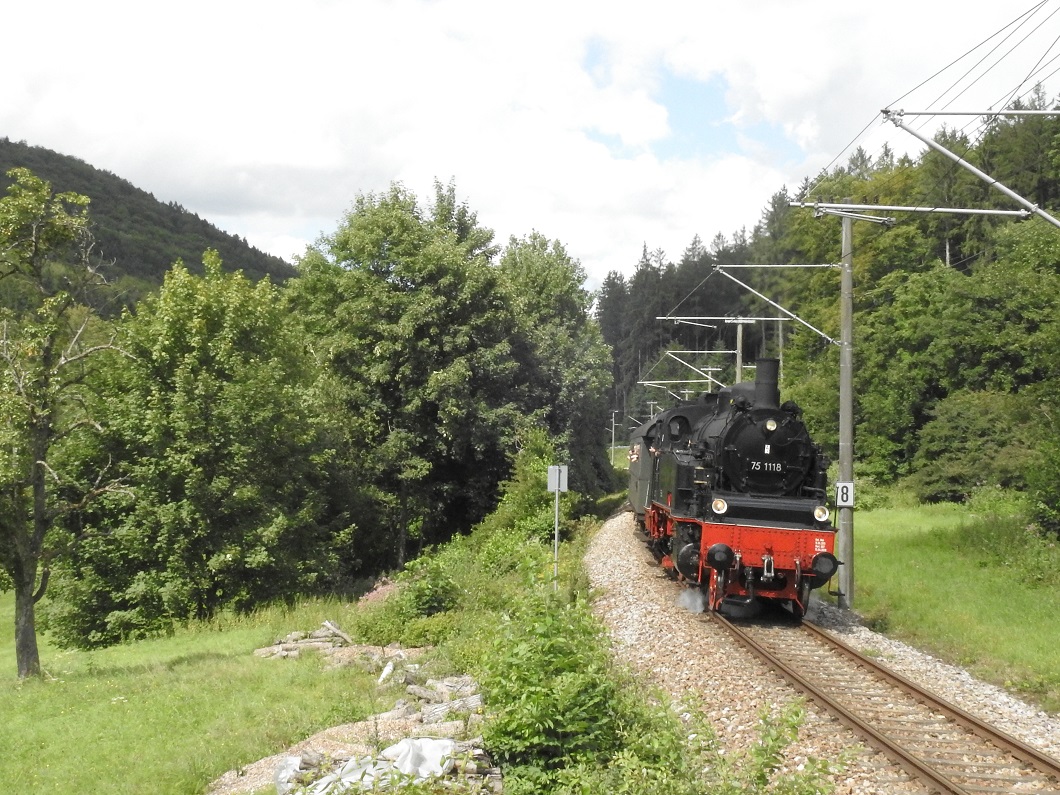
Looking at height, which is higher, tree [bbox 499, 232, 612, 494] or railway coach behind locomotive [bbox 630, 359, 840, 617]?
tree [bbox 499, 232, 612, 494]

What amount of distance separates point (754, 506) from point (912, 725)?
16.2 ft

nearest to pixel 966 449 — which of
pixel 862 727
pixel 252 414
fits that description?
pixel 252 414

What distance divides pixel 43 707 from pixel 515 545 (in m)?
11.5

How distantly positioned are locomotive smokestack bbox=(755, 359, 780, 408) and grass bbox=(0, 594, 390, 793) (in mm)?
7477

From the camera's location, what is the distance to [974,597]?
54.3 ft

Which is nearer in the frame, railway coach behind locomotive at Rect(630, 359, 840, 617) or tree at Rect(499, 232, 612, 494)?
railway coach behind locomotive at Rect(630, 359, 840, 617)

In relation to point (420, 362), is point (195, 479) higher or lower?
lower

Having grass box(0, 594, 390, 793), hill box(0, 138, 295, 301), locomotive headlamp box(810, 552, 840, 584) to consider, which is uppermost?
hill box(0, 138, 295, 301)

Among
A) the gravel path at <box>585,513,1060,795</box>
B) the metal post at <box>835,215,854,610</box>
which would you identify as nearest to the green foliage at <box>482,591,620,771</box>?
the gravel path at <box>585,513,1060,795</box>

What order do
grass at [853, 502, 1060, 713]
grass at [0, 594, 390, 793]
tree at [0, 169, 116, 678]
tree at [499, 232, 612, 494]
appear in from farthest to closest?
tree at [499, 232, 612, 494], tree at [0, 169, 116, 678], grass at [853, 502, 1060, 713], grass at [0, 594, 390, 793]

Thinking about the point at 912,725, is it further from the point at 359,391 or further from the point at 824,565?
the point at 359,391

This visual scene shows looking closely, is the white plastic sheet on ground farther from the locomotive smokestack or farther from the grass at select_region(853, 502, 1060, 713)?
the locomotive smokestack

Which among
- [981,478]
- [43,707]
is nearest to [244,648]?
[43,707]

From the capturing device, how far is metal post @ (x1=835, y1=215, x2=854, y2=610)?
1606 centimetres
